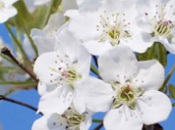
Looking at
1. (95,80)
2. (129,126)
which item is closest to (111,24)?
(95,80)

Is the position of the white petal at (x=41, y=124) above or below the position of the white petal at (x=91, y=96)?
below

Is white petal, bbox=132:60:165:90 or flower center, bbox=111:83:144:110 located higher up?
white petal, bbox=132:60:165:90

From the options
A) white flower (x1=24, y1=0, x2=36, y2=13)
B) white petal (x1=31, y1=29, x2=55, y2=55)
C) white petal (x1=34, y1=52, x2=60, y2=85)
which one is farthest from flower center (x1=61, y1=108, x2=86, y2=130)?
white flower (x1=24, y1=0, x2=36, y2=13)

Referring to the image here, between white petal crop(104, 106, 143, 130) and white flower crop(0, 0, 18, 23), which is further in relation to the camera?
white flower crop(0, 0, 18, 23)

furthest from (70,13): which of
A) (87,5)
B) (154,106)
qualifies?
(154,106)

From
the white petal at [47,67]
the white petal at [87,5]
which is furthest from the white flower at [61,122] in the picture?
the white petal at [87,5]

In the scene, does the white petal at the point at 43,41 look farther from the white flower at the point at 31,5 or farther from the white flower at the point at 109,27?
the white flower at the point at 31,5

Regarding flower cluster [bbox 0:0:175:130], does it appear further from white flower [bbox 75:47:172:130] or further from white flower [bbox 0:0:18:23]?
white flower [bbox 0:0:18:23]

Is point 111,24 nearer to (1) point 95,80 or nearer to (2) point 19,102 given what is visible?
(1) point 95,80
